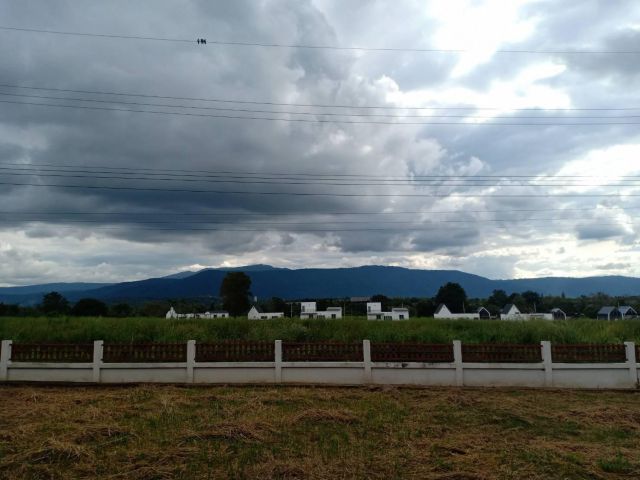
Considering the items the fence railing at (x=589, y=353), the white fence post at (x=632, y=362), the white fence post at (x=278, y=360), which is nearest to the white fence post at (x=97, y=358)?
the white fence post at (x=278, y=360)

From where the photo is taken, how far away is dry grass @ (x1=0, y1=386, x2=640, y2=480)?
622 centimetres

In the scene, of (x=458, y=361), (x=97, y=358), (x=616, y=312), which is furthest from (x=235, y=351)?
(x=616, y=312)

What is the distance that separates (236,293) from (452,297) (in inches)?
1581

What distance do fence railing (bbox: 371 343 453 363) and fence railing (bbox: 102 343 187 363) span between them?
6058mm

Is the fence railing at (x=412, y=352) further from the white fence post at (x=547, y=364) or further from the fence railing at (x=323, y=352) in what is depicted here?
the white fence post at (x=547, y=364)

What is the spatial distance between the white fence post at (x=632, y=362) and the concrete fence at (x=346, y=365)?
0.08ft

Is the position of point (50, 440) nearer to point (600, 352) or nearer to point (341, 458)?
point (341, 458)

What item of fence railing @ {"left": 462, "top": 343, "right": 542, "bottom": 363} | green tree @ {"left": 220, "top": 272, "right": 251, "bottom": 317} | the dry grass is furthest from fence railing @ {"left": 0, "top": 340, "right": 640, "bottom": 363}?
green tree @ {"left": 220, "top": 272, "right": 251, "bottom": 317}

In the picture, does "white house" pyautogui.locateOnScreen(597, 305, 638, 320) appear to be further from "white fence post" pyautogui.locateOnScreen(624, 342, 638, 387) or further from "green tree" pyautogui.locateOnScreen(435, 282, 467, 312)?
"white fence post" pyautogui.locateOnScreen(624, 342, 638, 387)

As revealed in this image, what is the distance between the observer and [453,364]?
12.7 metres

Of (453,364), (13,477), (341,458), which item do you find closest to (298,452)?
(341,458)

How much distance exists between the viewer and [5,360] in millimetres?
12969

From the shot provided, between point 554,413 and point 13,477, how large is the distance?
10420 mm

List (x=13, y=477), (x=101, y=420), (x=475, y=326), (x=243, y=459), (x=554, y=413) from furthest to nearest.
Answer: (x=475, y=326) → (x=554, y=413) → (x=101, y=420) → (x=243, y=459) → (x=13, y=477)
